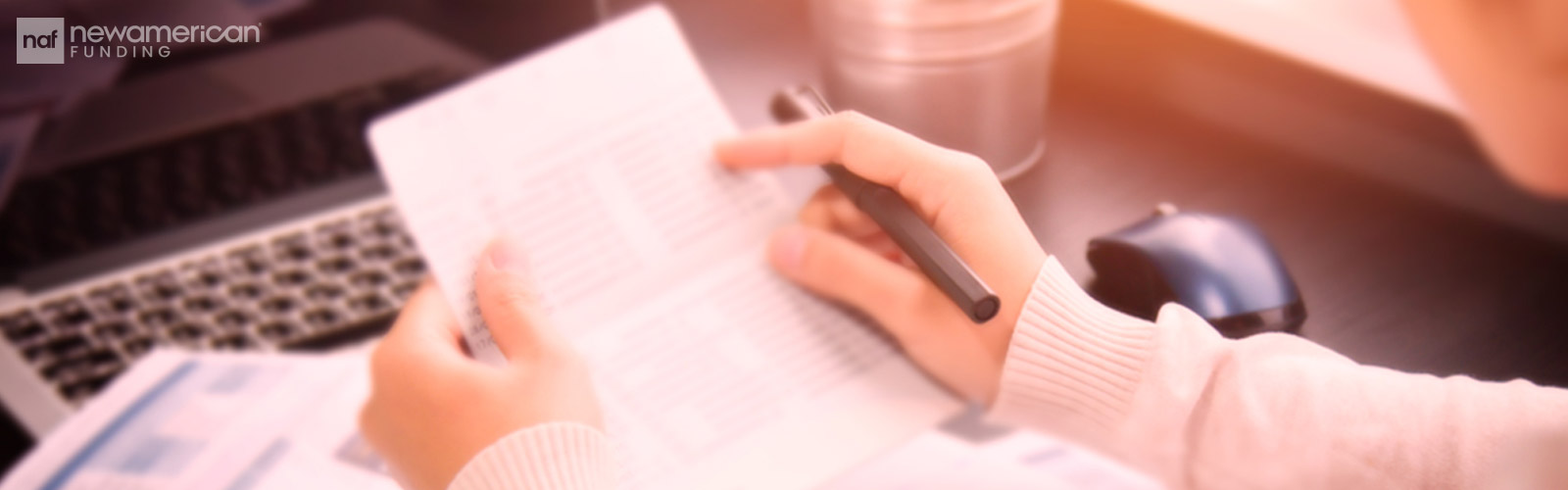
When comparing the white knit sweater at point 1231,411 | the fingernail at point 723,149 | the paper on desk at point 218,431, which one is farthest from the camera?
the paper on desk at point 218,431

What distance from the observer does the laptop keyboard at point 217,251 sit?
0.59 meters

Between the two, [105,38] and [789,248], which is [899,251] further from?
[105,38]

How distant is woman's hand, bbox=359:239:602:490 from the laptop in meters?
0.24

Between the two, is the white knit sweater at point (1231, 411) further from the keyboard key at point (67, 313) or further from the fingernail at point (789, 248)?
the keyboard key at point (67, 313)

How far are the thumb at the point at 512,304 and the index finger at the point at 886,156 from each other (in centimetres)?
14

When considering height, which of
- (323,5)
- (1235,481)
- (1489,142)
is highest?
(323,5)

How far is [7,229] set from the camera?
588mm

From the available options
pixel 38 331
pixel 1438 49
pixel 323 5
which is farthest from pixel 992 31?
pixel 38 331

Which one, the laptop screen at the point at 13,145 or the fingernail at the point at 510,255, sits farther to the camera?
the laptop screen at the point at 13,145

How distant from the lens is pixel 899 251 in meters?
0.40

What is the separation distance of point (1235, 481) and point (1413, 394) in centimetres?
7

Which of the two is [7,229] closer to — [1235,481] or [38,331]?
[38,331]

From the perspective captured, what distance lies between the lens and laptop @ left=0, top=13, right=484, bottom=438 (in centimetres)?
59

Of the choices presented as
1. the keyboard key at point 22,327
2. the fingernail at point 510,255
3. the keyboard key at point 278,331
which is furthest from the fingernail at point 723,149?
the keyboard key at point 22,327
